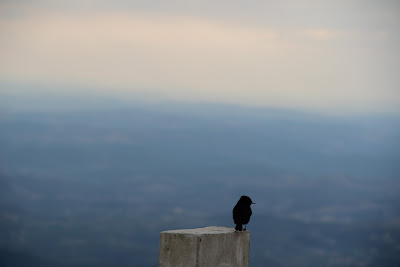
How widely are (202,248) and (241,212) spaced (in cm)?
166

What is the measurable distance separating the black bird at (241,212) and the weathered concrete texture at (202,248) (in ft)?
0.73

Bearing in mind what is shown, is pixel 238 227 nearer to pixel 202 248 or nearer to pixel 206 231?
pixel 206 231

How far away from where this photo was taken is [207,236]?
1157cm

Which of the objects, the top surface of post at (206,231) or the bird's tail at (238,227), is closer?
the top surface of post at (206,231)

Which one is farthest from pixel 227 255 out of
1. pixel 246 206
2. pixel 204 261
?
pixel 246 206

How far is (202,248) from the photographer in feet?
37.7

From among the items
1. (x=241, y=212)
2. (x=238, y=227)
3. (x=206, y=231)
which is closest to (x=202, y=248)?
(x=206, y=231)

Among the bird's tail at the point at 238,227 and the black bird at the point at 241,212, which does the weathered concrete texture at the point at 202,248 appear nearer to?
the bird's tail at the point at 238,227

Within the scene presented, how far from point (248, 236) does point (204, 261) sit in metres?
1.40

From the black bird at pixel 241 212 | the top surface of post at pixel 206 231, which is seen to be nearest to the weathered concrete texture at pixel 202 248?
the top surface of post at pixel 206 231

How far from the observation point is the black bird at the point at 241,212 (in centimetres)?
1250

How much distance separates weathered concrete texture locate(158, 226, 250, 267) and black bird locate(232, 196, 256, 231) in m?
0.22

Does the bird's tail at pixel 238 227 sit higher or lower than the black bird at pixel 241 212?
lower

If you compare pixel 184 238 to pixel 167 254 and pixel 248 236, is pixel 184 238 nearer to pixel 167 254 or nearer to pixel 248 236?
pixel 167 254
